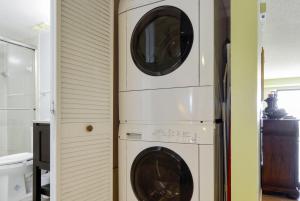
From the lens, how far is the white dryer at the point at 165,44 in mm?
1265

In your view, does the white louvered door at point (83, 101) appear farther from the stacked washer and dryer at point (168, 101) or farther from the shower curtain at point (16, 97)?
the shower curtain at point (16, 97)

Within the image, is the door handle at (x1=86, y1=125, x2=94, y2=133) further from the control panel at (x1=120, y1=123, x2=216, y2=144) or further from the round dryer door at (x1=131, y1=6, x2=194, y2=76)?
the round dryer door at (x1=131, y1=6, x2=194, y2=76)

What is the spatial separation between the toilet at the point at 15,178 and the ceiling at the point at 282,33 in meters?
3.00

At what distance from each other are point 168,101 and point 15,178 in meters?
1.99

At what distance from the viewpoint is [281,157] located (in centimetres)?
258

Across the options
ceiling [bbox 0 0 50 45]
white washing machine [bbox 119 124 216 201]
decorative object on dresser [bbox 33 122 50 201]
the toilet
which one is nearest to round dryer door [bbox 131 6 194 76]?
white washing machine [bbox 119 124 216 201]

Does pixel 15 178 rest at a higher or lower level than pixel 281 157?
lower

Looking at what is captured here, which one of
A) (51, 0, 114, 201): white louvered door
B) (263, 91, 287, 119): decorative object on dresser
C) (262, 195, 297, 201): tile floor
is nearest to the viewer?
(51, 0, 114, 201): white louvered door

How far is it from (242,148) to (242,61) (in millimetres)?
459

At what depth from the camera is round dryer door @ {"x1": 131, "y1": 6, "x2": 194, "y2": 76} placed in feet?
4.41

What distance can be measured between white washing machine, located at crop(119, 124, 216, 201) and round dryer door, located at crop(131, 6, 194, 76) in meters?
0.41

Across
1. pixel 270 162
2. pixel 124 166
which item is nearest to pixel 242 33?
pixel 124 166

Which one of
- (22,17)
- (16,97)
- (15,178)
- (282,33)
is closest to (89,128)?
(15,178)

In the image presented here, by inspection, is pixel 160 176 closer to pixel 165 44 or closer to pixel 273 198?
pixel 165 44
